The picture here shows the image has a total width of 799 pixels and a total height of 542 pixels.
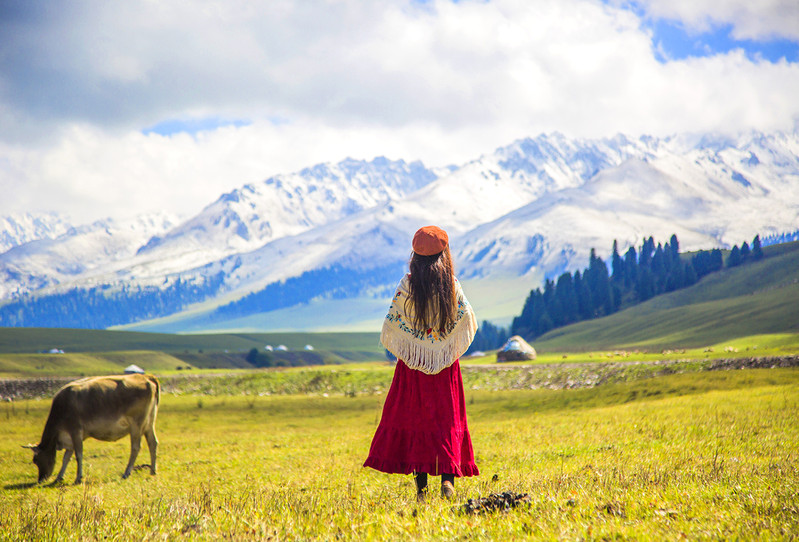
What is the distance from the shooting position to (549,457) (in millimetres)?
16953

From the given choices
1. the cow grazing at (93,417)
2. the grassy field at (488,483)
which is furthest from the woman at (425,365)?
the cow grazing at (93,417)

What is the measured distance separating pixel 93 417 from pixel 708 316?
131633mm

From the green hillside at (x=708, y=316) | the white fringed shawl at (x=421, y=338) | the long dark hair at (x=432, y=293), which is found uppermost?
the long dark hair at (x=432, y=293)

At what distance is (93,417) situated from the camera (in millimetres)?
19891

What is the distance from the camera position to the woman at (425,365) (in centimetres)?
1112

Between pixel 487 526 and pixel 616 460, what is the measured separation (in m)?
7.56

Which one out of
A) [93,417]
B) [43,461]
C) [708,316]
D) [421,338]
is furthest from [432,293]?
[708,316]

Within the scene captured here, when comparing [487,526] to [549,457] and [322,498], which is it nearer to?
[322,498]

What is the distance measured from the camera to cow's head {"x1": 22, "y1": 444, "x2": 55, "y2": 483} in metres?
19.4

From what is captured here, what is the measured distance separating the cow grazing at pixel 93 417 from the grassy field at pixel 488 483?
0.94m

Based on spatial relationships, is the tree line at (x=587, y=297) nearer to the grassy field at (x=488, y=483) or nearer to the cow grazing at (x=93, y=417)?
the grassy field at (x=488, y=483)

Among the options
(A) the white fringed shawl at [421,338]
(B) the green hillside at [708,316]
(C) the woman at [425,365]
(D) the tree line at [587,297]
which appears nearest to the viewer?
(C) the woman at [425,365]

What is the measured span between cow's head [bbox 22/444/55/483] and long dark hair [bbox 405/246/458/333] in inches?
563

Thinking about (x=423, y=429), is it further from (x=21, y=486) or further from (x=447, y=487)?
(x=21, y=486)
